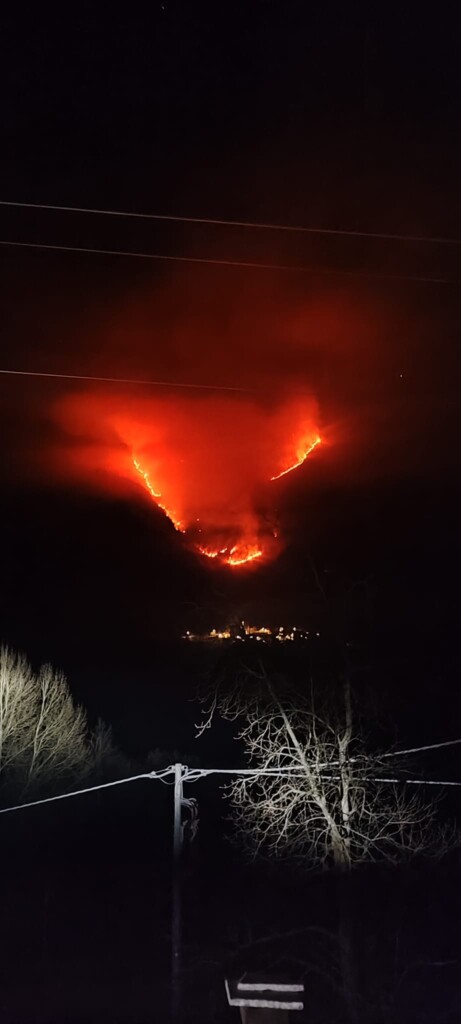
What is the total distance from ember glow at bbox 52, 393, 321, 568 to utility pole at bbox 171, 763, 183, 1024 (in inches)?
27.9

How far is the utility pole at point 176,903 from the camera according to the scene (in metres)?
1.80

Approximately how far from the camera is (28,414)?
2.25 meters

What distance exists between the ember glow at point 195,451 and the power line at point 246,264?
0.39 metres

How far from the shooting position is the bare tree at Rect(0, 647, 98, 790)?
6.44ft

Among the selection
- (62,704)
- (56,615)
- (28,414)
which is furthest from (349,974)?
(28,414)

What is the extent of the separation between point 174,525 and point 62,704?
0.58 m

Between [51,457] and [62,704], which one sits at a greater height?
[51,457]

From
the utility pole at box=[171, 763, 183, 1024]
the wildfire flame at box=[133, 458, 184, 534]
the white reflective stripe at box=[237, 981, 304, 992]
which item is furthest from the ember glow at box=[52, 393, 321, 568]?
the white reflective stripe at box=[237, 981, 304, 992]

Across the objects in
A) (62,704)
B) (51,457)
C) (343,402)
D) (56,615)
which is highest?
(343,402)

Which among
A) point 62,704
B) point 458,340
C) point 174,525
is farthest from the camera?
point 458,340

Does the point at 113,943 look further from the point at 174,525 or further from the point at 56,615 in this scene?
the point at 174,525

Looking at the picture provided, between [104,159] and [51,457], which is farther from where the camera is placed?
[51,457]

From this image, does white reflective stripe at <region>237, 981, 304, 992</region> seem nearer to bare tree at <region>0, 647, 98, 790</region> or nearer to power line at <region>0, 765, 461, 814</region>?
power line at <region>0, 765, 461, 814</region>

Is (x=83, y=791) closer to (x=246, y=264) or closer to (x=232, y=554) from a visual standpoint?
(x=232, y=554)
